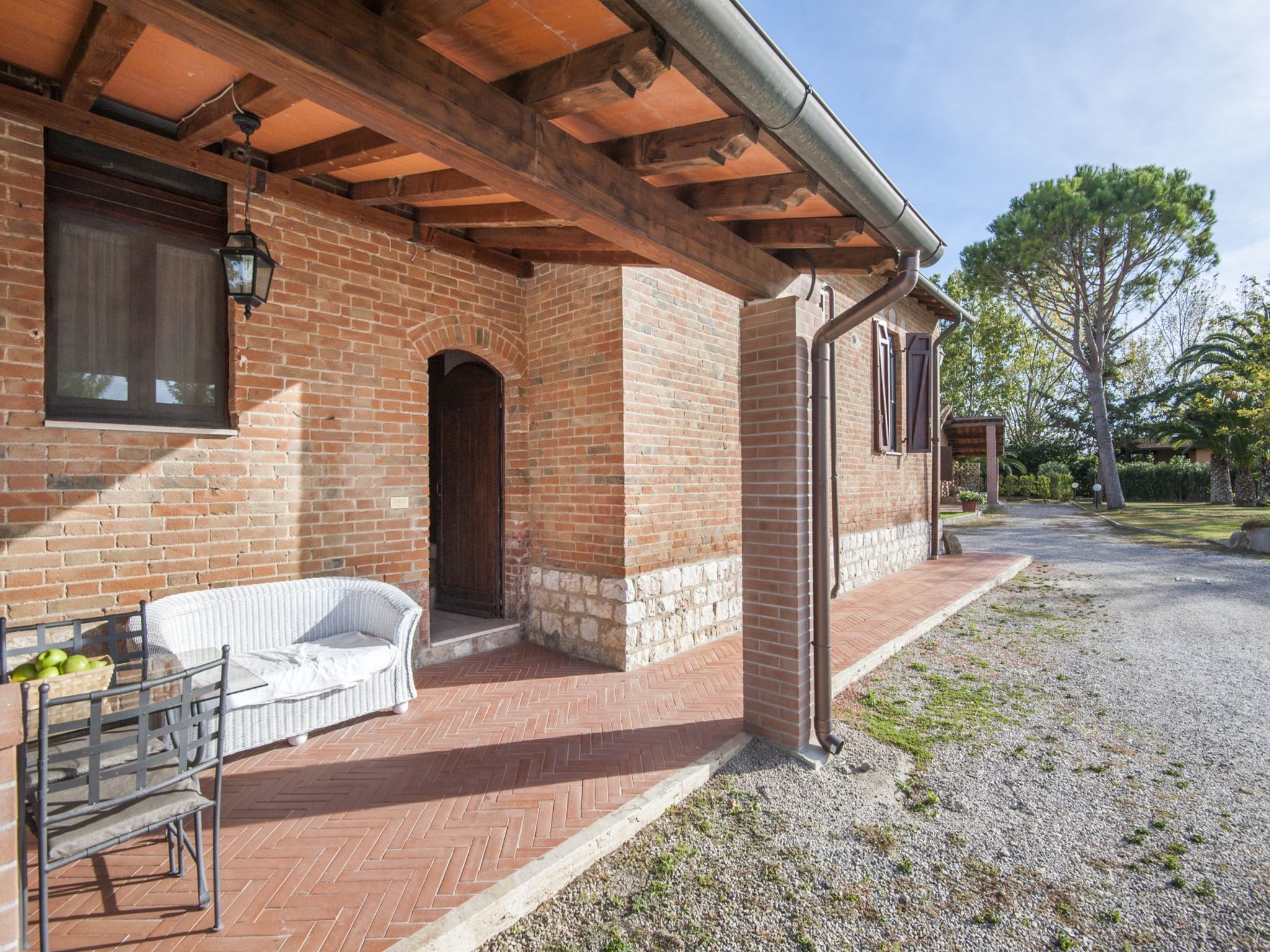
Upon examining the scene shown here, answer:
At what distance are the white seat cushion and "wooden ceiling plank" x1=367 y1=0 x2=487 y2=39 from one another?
124 inches

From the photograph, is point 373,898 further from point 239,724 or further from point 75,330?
point 75,330

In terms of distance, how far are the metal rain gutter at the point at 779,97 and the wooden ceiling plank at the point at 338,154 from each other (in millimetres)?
1881

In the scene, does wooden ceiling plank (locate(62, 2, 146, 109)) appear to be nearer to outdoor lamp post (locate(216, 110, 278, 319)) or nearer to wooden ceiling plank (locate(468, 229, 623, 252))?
outdoor lamp post (locate(216, 110, 278, 319))

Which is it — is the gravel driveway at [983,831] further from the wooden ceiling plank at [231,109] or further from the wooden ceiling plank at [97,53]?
the wooden ceiling plank at [97,53]

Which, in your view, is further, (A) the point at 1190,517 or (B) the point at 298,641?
(A) the point at 1190,517

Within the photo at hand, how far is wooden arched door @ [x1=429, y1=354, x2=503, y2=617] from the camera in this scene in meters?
5.91

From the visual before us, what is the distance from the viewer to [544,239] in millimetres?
4566

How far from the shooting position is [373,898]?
7.46ft

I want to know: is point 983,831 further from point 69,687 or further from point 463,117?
point 69,687

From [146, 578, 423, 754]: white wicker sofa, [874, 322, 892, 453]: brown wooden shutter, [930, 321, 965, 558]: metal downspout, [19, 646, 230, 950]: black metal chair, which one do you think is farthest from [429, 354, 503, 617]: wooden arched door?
[930, 321, 965, 558]: metal downspout

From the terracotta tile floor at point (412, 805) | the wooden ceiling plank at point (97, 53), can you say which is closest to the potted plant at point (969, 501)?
the terracotta tile floor at point (412, 805)

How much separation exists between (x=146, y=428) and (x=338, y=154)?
2.02 meters

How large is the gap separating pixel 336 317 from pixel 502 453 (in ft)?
6.50

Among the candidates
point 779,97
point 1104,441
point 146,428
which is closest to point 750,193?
point 779,97
